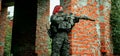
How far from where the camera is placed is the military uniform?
609cm

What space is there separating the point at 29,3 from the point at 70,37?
13.7ft

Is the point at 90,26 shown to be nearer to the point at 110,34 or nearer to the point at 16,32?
the point at 110,34

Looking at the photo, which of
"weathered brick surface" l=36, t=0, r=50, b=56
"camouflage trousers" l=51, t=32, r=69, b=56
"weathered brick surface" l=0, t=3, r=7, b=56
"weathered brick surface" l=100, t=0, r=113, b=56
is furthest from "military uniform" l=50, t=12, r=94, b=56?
"weathered brick surface" l=0, t=3, r=7, b=56

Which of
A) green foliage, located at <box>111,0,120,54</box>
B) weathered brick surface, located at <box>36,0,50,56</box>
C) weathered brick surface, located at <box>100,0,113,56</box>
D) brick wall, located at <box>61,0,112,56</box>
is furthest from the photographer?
weathered brick surface, located at <box>36,0,50,56</box>

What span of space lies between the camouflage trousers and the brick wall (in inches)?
10.2

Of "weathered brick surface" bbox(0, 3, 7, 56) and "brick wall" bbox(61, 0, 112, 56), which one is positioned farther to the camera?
"weathered brick surface" bbox(0, 3, 7, 56)

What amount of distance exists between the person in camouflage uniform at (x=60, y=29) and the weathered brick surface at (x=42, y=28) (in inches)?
147

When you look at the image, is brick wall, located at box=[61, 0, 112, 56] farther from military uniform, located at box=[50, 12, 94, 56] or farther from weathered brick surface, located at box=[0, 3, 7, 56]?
weathered brick surface, located at box=[0, 3, 7, 56]

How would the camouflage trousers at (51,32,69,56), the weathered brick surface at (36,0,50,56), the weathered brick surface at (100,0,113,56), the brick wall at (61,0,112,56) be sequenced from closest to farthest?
the camouflage trousers at (51,32,69,56), the brick wall at (61,0,112,56), the weathered brick surface at (100,0,113,56), the weathered brick surface at (36,0,50,56)

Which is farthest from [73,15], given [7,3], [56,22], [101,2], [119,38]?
[7,3]

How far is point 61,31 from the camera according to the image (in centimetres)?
618

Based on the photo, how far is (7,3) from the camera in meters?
12.2

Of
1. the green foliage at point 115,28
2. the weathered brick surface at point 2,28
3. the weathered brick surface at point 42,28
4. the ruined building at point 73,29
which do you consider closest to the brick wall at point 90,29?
the ruined building at point 73,29

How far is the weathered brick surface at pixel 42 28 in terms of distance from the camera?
32.8 feet
